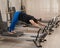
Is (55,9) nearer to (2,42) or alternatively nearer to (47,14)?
(47,14)

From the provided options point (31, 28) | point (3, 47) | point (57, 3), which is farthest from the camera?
point (57, 3)

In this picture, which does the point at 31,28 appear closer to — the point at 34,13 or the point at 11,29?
the point at 11,29

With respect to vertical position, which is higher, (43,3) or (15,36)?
(43,3)

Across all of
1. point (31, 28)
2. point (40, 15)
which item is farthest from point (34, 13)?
point (31, 28)

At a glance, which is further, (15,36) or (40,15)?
(40,15)

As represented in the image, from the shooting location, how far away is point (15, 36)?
4.77 metres

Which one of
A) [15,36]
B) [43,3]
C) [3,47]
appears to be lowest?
[3,47]

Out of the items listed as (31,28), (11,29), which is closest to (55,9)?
(31,28)

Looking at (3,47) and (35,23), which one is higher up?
(35,23)

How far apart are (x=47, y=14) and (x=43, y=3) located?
80 cm

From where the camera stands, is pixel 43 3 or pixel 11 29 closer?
pixel 11 29

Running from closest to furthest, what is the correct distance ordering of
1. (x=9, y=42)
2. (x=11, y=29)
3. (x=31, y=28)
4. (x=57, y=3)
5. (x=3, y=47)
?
(x=3, y=47), (x=9, y=42), (x=11, y=29), (x=31, y=28), (x=57, y=3)

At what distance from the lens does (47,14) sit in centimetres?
1071

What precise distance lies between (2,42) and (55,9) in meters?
6.25
